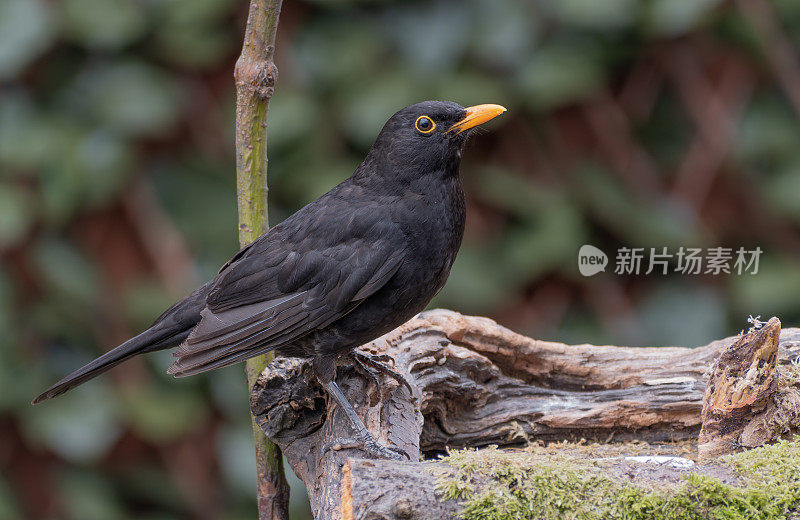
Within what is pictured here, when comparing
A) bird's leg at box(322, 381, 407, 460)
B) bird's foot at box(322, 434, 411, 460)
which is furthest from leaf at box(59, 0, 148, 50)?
bird's foot at box(322, 434, 411, 460)

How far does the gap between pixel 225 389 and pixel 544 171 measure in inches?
68.4

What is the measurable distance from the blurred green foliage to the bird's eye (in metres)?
1.08

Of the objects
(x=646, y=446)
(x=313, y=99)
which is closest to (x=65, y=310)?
(x=313, y=99)

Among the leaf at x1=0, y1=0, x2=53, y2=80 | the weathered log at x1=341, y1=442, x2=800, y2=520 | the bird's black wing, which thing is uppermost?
the leaf at x1=0, y1=0, x2=53, y2=80

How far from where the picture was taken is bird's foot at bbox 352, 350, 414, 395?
8.61ft

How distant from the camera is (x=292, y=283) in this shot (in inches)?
103

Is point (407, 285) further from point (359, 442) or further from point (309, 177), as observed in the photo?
point (309, 177)

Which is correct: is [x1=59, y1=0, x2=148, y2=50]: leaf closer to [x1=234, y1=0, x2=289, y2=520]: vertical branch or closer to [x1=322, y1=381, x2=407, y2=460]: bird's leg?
[x1=234, y1=0, x2=289, y2=520]: vertical branch

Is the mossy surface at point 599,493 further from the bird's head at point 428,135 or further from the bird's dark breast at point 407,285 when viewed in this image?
the bird's head at point 428,135

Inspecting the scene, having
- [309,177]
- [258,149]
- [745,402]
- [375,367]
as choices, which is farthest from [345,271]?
[309,177]

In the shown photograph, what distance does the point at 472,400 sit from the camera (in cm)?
285

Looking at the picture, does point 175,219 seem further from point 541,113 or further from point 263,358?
point 541,113

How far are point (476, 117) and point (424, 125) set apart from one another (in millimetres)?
160

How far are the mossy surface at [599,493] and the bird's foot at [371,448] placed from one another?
0.28m
